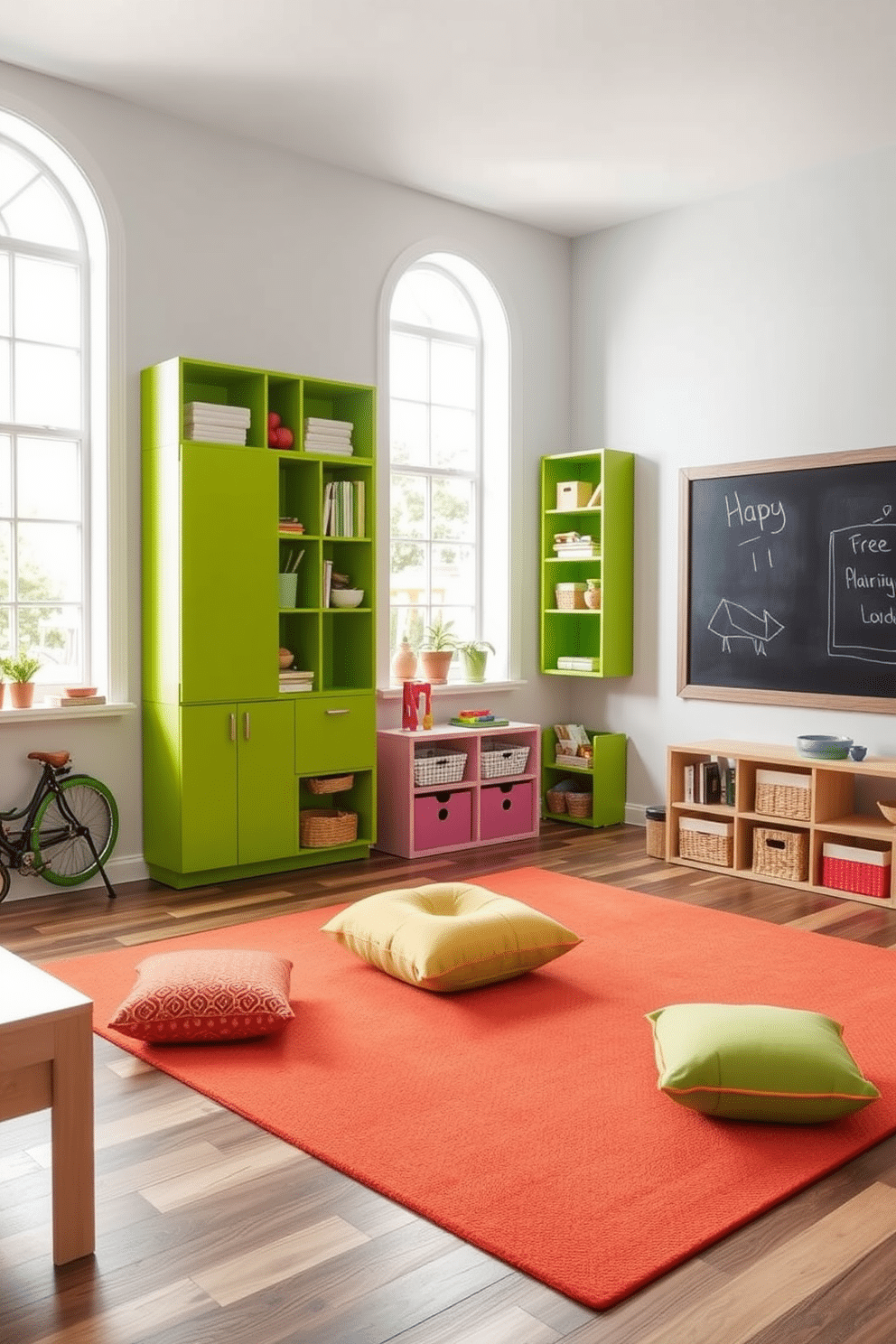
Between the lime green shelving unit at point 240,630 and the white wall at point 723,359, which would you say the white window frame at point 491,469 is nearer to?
the white wall at point 723,359

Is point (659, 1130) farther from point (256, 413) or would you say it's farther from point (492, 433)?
point (492, 433)

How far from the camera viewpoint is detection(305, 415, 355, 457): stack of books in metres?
5.44

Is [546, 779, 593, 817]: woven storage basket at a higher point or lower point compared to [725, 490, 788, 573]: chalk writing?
lower

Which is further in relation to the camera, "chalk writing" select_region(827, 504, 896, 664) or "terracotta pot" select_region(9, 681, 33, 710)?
"chalk writing" select_region(827, 504, 896, 664)

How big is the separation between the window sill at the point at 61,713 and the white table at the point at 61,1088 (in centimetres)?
267

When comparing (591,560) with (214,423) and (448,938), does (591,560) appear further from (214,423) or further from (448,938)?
(448,938)

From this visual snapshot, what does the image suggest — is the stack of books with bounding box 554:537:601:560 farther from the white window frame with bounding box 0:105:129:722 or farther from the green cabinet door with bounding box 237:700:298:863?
the white window frame with bounding box 0:105:129:722

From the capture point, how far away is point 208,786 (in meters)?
5.02

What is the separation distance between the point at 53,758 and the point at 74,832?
1.11 feet

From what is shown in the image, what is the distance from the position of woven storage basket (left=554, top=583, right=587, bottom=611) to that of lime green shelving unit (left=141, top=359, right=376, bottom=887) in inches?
56.4

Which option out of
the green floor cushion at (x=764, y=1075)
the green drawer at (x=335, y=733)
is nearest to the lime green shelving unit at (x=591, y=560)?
the green drawer at (x=335, y=733)

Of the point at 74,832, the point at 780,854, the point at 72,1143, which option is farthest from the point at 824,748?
the point at 72,1143

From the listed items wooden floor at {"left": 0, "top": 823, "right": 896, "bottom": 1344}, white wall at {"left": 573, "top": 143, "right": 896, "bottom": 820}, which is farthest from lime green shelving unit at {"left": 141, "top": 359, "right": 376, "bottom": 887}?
wooden floor at {"left": 0, "top": 823, "right": 896, "bottom": 1344}

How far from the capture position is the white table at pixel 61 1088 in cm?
216
